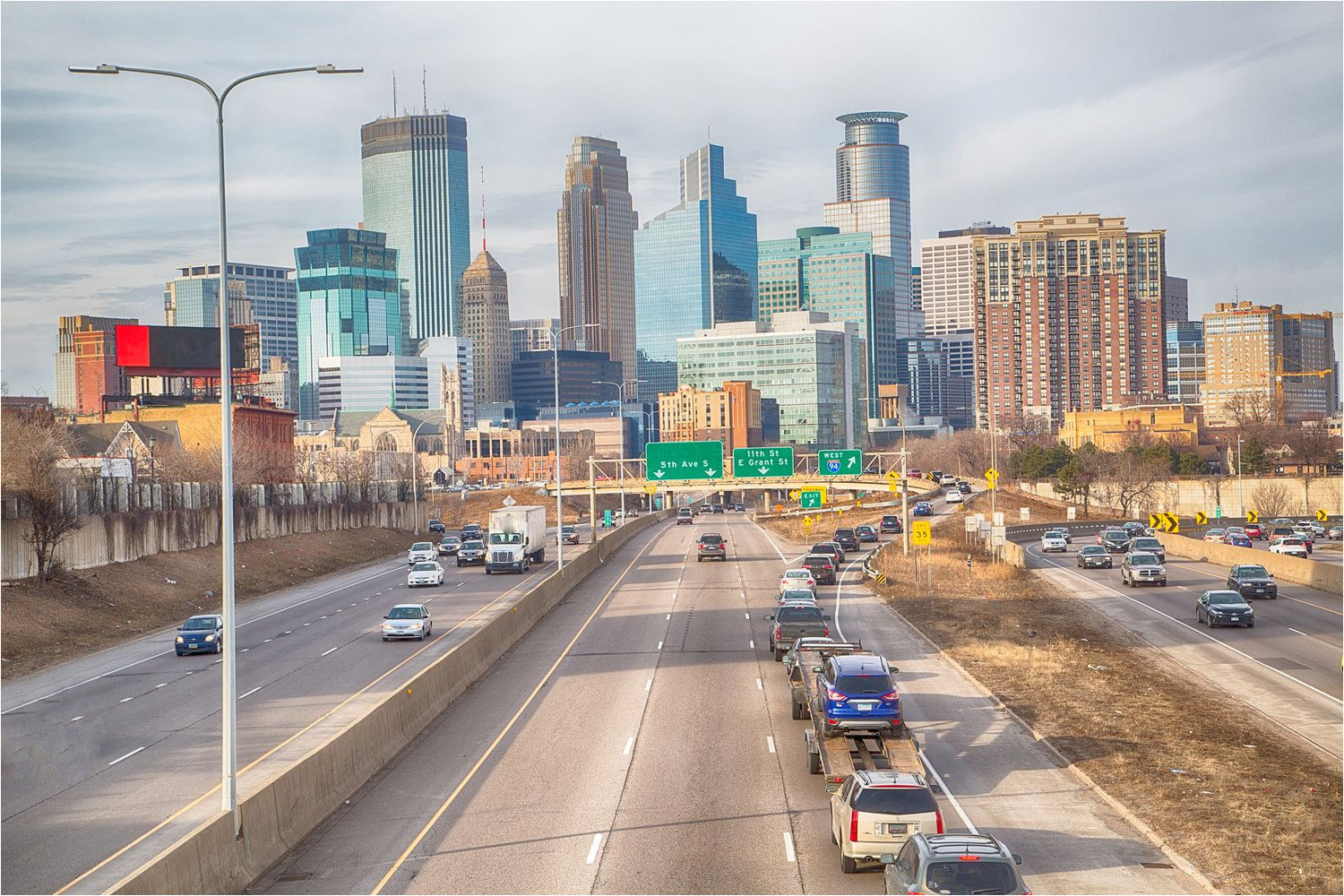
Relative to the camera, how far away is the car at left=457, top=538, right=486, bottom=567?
81.9 metres

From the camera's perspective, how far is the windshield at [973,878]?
15.7m

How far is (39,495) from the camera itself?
2228 inches

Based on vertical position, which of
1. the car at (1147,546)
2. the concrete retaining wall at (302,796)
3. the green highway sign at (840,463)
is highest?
the green highway sign at (840,463)

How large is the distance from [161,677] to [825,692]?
23279mm

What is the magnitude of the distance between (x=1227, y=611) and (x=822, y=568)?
22.2m

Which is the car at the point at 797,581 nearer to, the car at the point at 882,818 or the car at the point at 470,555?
the car at the point at 470,555

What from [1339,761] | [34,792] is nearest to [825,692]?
[1339,761]

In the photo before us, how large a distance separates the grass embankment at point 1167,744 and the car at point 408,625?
17.6 m

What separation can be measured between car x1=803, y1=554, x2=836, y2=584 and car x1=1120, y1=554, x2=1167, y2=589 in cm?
1439

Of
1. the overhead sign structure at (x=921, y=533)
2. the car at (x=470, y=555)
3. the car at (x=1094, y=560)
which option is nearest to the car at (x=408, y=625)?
the overhead sign structure at (x=921, y=533)

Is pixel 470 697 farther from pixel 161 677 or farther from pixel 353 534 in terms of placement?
pixel 353 534

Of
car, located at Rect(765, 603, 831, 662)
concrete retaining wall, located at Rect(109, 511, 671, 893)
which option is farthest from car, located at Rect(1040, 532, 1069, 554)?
concrete retaining wall, located at Rect(109, 511, 671, 893)

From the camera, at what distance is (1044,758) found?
28172mm

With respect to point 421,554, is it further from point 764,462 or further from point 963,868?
point 963,868
